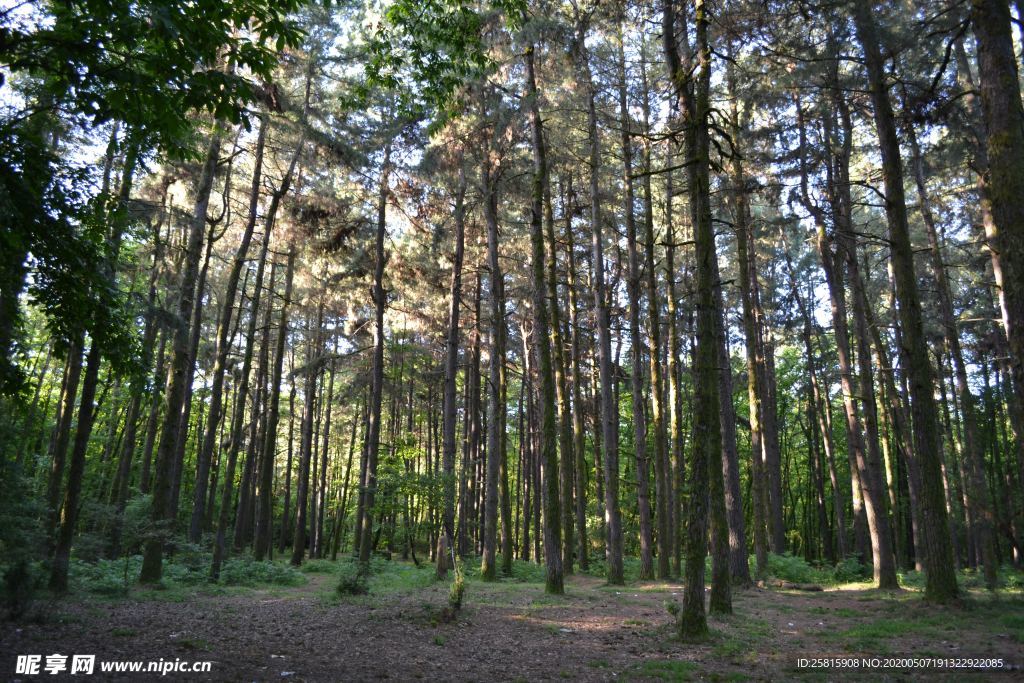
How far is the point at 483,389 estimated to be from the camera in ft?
107

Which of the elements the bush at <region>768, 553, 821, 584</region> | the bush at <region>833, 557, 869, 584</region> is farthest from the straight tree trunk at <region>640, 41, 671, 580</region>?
the bush at <region>833, 557, 869, 584</region>

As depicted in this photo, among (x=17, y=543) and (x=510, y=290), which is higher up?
(x=510, y=290)

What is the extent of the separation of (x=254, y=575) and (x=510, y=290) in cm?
1178

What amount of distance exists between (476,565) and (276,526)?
28199 mm

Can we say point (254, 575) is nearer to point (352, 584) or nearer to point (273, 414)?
point (273, 414)

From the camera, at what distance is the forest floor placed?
5.96m

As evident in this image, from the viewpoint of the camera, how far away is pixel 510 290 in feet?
68.1

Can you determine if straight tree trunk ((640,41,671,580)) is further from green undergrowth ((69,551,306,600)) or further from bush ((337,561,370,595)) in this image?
green undergrowth ((69,551,306,600))

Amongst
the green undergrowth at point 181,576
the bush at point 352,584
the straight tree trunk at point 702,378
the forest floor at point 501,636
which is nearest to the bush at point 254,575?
the green undergrowth at point 181,576

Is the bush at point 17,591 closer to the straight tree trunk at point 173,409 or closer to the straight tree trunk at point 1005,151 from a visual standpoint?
the straight tree trunk at point 173,409

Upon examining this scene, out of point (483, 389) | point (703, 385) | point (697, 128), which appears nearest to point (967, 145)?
point (697, 128)

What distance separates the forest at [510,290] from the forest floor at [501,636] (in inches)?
3.3

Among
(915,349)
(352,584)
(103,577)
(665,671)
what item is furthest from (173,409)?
(915,349)

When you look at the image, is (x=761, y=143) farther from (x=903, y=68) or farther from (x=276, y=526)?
(x=276, y=526)
